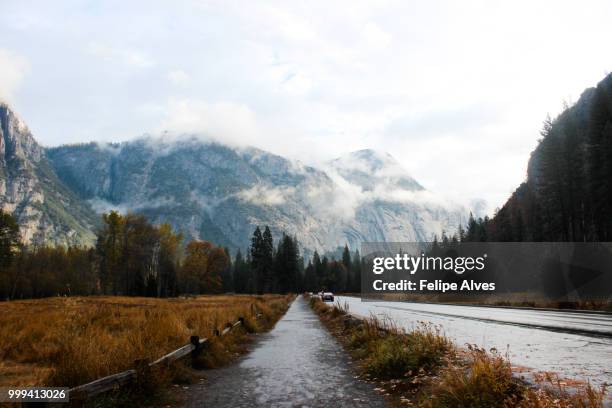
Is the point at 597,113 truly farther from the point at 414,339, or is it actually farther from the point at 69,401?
the point at 69,401

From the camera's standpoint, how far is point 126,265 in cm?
8394

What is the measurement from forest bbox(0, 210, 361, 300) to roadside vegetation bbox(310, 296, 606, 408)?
245 ft

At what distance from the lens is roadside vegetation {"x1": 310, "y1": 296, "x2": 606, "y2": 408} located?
551cm

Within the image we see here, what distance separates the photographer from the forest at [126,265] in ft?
272

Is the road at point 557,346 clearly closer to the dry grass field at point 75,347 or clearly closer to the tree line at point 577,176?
the dry grass field at point 75,347

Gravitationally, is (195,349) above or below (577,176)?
below

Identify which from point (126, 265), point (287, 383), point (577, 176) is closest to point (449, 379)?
point (287, 383)

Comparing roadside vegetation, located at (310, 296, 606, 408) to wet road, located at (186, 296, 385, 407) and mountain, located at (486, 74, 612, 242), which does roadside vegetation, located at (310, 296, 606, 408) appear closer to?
wet road, located at (186, 296, 385, 407)

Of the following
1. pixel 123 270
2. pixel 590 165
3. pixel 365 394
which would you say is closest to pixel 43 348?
pixel 365 394

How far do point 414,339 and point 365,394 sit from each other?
289cm

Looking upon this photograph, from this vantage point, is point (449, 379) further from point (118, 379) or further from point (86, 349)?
point (86, 349)

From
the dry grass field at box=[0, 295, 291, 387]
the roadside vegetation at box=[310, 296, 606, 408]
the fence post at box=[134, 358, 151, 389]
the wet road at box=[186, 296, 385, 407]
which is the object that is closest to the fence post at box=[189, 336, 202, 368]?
the dry grass field at box=[0, 295, 291, 387]
